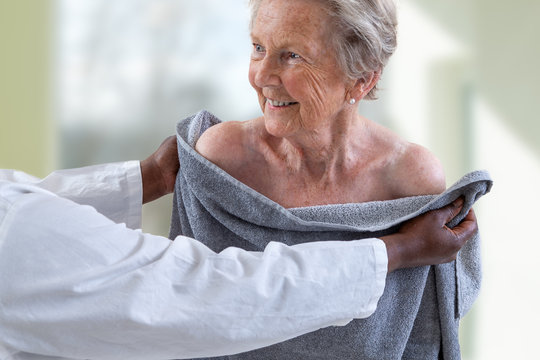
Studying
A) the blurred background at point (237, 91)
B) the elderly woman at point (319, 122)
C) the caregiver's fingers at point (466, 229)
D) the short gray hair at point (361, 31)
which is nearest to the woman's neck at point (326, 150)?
the elderly woman at point (319, 122)

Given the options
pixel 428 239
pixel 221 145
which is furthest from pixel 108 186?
pixel 428 239

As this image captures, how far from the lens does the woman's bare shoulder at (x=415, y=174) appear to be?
4.03 feet

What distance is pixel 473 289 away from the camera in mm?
1247

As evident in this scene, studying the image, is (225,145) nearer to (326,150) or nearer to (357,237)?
(326,150)

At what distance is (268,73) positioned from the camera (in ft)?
3.68

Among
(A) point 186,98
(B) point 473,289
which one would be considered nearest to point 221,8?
→ (A) point 186,98

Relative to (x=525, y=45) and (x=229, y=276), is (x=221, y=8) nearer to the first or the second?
(x=525, y=45)

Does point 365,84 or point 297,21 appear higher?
point 297,21

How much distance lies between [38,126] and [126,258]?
1244 mm

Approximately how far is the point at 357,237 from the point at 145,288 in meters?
0.41

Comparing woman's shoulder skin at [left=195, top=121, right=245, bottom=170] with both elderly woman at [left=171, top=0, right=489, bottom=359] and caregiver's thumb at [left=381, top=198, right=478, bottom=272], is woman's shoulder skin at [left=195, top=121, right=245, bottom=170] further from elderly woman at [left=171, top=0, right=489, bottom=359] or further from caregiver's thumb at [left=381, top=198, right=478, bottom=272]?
caregiver's thumb at [left=381, top=198, right=478, bottom=272]

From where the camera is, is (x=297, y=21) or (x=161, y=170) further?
(x=161, y=170)

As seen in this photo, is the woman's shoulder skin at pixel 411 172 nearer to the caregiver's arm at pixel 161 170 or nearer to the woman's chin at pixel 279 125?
the woman's chin at pixel 279 125

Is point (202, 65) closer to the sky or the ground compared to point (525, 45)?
closer to the ground
